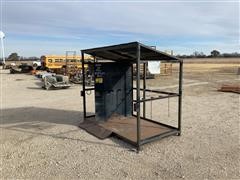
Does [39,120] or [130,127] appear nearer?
[130,127]

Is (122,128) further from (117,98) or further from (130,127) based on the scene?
(117,98)

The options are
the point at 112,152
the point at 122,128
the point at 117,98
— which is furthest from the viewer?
the point at 117,98

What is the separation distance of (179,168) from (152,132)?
1.63 meters

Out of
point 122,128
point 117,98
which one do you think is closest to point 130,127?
point 122,128

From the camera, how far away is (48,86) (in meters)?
14.6

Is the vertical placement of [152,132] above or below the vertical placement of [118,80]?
below

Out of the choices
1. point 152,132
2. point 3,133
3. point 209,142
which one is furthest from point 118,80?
point 3,133

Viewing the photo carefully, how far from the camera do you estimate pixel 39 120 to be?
711 cm

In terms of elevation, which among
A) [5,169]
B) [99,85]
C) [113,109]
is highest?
[99,85]

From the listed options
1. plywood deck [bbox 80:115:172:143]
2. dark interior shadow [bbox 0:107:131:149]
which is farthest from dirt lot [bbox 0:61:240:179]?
plywood deck [bbox 80:115:172:143]

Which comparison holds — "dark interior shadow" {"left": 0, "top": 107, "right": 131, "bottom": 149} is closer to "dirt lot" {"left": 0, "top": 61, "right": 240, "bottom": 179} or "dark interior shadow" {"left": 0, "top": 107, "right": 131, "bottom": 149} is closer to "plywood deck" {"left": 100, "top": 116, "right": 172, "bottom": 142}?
"dirt lot" {"left": 0, "top": 61, "right": 240, "bottom": 179}

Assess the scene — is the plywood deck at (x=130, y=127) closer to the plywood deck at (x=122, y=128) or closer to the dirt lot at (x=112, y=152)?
the plywood deck at (x=122, y=128)

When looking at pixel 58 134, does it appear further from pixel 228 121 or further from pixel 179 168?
pixel 228 121

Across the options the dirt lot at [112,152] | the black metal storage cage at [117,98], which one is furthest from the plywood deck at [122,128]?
the dirt lot at [112,152]
